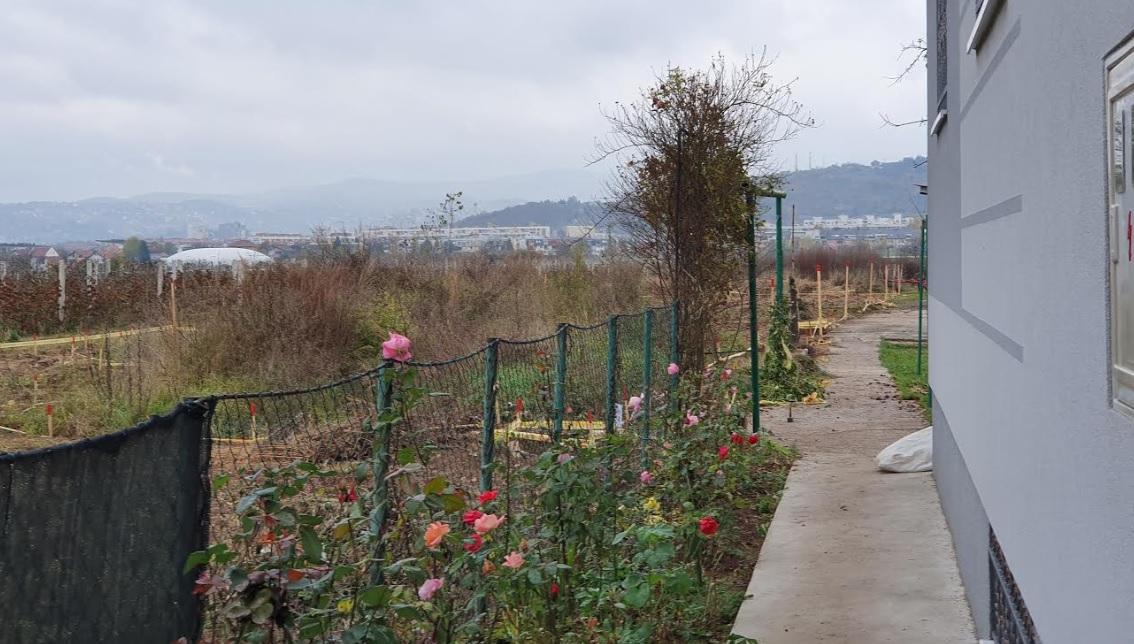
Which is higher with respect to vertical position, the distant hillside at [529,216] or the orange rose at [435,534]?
the distant hillside at [529,216]

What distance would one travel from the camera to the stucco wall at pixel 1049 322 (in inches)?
79.8

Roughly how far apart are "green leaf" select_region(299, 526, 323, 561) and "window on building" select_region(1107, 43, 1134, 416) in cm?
197

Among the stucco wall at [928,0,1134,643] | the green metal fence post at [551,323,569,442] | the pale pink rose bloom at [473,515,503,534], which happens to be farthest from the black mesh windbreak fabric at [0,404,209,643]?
the green metal fence post at [551,323,569,442]

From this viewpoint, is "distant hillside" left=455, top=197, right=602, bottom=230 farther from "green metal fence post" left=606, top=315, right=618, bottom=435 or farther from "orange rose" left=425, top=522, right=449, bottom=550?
"orange rose" left=425, top=522, right=449, bottom=550

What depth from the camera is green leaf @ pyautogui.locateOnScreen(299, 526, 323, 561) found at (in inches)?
119

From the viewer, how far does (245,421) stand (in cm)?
1208

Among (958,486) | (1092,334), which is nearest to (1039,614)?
(1092,334)

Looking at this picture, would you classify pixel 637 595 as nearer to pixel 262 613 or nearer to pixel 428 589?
pixel 428 589

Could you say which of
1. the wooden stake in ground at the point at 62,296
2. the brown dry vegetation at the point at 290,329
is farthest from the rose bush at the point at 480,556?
the wooden stake in ground at the point at 62,296

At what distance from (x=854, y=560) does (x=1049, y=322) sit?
4122 mm

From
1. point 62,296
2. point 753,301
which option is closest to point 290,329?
point 753,301

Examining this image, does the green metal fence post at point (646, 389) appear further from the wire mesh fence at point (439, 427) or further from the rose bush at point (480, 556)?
the rose bush at point (480, 556)

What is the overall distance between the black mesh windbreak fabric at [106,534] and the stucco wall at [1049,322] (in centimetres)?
214

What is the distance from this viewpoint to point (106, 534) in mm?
2779
